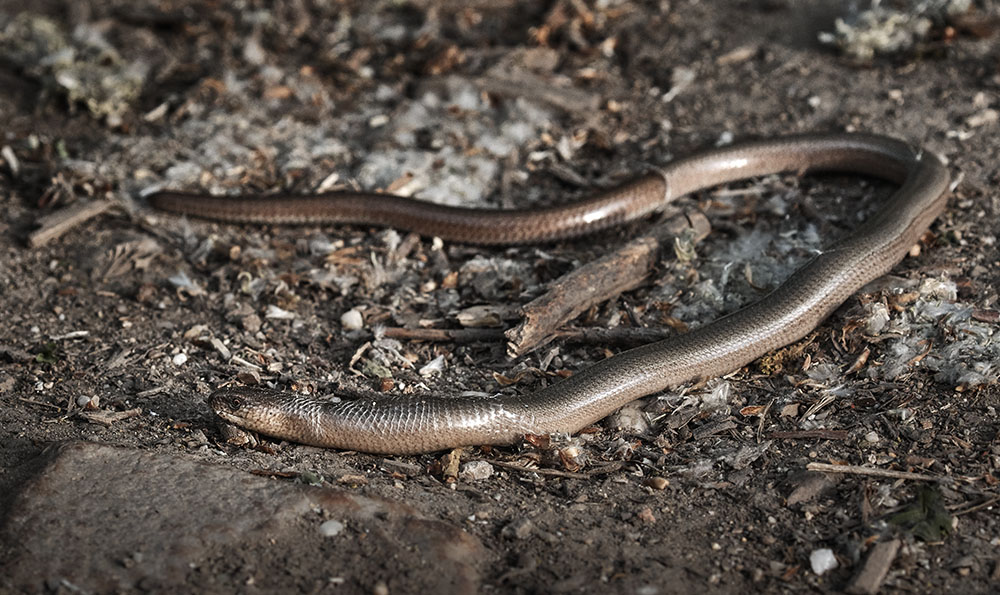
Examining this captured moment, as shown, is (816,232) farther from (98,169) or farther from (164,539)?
(98,169)

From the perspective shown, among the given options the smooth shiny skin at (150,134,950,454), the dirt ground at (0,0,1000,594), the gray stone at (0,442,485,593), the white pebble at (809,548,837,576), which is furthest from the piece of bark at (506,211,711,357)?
the white pebble at (809,548,837,576)

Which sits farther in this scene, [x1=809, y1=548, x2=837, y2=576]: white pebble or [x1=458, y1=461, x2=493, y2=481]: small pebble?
[x1=458, y1=461, x2=493, y2=481]: small pebble

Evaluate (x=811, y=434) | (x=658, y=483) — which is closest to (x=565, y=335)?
(x=658, y=483)

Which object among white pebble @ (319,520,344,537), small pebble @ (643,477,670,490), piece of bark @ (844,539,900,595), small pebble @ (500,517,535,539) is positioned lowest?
small pebble @ (643,477,670,490)

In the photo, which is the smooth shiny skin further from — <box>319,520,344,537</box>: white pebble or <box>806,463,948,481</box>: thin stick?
<box>806,463,948,481</box>: thin stick

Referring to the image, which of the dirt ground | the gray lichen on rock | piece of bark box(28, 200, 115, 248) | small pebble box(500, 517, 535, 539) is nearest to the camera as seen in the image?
small pebble box(500, 517, 535, 539)

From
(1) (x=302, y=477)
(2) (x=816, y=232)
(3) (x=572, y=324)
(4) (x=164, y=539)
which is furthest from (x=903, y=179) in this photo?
(4) (x=164, y=539)
